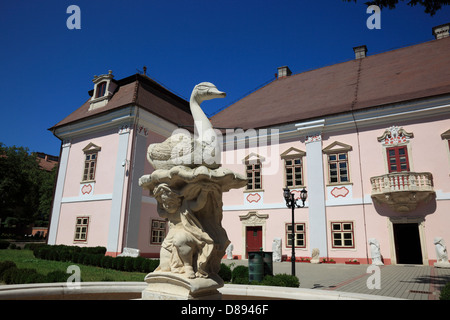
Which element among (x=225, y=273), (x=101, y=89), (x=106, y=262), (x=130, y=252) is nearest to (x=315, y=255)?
(x=225, y=273)

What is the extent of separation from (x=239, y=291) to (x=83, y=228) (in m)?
17.0

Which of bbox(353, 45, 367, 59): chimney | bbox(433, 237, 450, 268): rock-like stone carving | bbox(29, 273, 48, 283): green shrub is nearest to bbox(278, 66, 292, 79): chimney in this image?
bbox(353, 45, 367, 59): chimney

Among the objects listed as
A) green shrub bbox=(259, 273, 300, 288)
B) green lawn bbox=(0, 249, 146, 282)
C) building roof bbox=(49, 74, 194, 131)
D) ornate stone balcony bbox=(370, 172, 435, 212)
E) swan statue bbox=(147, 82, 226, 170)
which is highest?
building roof bbox=(49, 74, 194, 131)

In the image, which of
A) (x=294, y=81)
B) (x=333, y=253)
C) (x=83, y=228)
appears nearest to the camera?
(x=333, y=253)

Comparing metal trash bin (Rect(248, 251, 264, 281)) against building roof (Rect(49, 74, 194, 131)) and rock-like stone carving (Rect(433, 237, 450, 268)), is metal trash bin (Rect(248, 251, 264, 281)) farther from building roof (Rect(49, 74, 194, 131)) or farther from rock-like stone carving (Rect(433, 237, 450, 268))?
building roof (Rect(49, 74, 194, 131))

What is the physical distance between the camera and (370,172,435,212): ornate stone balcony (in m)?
14.9

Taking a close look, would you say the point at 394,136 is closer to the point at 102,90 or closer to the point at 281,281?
the point at 281,281

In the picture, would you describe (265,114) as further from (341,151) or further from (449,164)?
(449,164)

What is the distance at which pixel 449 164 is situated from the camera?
15.2 m

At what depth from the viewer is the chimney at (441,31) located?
21.2m

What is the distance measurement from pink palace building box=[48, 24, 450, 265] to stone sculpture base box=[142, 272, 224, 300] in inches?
554

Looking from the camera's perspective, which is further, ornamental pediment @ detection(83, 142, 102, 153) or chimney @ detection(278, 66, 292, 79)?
chimney @ detection(278, 66, 292, 79)
